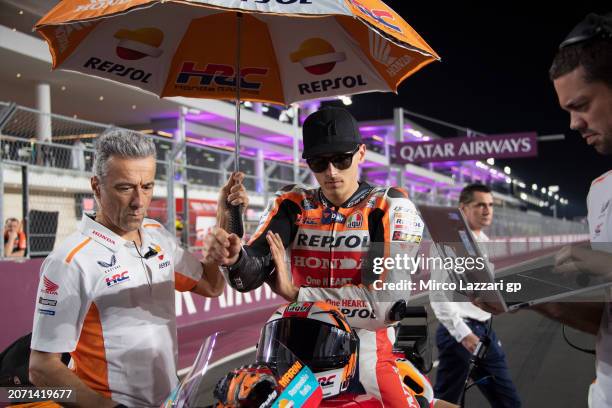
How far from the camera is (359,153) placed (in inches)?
108

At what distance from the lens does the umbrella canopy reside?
328cm

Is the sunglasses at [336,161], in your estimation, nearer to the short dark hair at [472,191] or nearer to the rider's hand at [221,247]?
the rider's hand at [221,247]

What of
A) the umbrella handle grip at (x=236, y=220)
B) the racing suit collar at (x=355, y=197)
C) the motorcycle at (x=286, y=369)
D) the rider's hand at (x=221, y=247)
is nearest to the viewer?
the motorcycle at (x=286, y=369)

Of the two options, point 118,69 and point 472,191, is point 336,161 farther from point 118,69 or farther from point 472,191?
point 472,191

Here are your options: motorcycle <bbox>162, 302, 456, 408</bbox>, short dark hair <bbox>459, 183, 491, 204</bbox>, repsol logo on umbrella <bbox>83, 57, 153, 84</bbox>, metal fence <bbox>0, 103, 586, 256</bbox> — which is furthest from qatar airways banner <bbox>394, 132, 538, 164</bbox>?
motorcycle <bbox>162, 302, 456, 408</bbox>

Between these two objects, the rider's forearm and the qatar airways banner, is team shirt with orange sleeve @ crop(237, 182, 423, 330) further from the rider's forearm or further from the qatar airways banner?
the qatar airways banner

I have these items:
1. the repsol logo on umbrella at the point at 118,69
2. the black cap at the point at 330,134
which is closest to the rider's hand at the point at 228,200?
the black cap at the point at 330,134

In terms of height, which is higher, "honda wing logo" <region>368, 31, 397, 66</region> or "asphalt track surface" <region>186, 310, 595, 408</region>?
"honda wing logo" <region>368, 31, 397, 66</region>

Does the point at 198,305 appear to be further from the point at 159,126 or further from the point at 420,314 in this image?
the point at 159,126

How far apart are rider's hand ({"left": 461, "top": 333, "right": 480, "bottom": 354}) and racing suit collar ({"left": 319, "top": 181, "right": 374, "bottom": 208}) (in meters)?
2.09

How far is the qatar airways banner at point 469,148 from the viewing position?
20.6 meters

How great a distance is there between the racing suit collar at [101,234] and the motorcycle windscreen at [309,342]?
747 millimetres

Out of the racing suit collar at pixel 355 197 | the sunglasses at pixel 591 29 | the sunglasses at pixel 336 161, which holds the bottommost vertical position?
the racing suit collar at pixel 355 197

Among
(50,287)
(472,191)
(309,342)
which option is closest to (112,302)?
(50,287)
